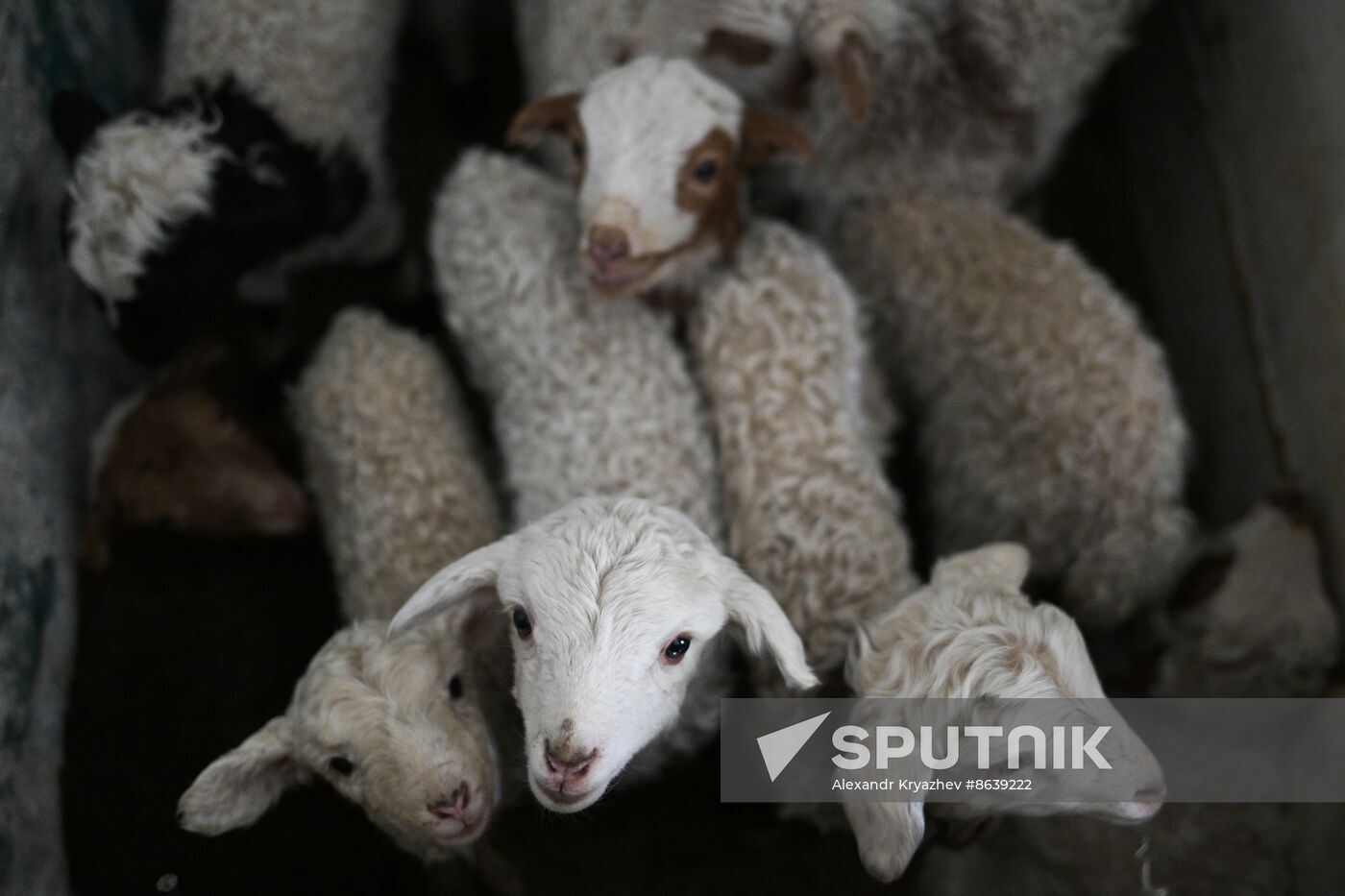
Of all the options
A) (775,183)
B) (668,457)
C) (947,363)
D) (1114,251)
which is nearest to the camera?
(668,457)

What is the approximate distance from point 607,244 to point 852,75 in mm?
982

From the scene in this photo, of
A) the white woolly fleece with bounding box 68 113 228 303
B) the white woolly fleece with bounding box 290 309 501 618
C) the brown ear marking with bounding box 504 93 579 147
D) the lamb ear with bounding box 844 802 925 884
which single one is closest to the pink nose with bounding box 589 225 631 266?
the brown ear marking with bounding box 504 93 579 147

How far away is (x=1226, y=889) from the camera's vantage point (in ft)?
8.09

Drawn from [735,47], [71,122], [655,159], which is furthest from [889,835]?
[71,122]

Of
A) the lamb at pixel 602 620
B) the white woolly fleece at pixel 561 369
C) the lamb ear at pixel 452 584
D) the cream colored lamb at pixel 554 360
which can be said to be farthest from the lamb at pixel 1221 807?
the lamb ear at pixel 452 584

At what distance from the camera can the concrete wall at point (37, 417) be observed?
2.33 m

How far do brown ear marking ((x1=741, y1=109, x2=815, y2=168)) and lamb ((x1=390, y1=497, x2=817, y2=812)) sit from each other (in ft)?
4.06

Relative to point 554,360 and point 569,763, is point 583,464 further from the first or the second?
point 569,763

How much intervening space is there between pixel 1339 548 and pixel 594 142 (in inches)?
89.1

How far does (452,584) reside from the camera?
194 centimetres

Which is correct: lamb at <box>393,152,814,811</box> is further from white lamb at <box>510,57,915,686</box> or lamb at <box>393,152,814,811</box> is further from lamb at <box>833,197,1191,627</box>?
lamb at <box>833,197,1191,627</box>

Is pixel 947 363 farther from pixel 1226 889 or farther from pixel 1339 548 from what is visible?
pixel 1226 889

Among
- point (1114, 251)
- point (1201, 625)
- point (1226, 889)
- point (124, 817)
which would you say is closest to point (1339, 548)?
point (1201, 625)

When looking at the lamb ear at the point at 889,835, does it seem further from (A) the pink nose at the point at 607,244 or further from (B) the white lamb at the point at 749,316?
(A) the pink nose at the point at 607,244
